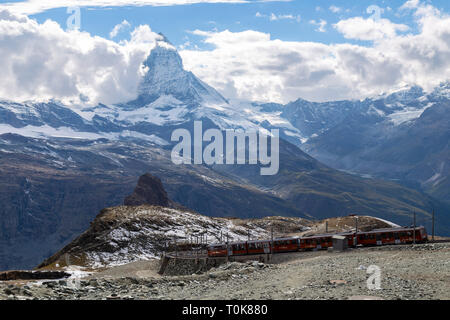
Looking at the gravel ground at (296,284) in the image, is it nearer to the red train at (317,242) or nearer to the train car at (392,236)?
the train car at (392,236)

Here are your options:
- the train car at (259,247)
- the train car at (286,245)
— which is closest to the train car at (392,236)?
the train car at (286,245)

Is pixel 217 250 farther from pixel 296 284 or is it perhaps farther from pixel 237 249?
pixel 296 284

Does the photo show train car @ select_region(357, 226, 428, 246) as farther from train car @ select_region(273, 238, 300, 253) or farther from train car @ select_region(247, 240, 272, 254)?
train car @ select_region(247, 240, 272, 254)

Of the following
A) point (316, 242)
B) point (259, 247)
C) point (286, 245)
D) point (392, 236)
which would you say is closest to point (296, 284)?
point (392, 236)
